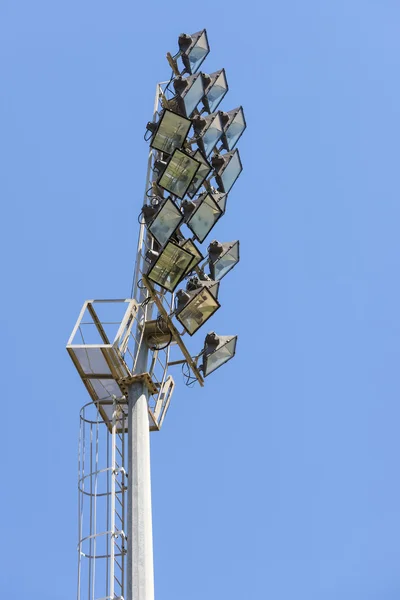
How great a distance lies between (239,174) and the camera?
20344mm

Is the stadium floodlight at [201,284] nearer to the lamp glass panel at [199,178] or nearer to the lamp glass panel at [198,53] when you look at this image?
the lamp glass panel at [199,178]

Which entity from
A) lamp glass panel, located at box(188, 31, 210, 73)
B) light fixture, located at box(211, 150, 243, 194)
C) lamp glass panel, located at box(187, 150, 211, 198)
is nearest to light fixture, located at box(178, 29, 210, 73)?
lamp glass panel, located at box(188, 31, 210, 73)

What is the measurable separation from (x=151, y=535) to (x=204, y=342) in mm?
3489

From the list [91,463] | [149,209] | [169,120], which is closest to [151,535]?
[91,463]

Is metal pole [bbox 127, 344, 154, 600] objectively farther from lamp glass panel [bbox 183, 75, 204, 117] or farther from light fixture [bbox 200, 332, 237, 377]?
lamp glass panel [bbox 183, 75, 204, 117]

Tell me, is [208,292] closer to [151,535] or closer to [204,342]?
[204,342]

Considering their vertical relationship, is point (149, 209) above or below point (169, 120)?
below

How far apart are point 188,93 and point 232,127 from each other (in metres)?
2.05

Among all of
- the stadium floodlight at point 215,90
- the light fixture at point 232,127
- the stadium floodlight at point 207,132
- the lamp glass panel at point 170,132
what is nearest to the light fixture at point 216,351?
the lamp glass panel at point 170,132

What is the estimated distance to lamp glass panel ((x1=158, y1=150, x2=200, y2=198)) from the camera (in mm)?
16516

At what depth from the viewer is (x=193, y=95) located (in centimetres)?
1902

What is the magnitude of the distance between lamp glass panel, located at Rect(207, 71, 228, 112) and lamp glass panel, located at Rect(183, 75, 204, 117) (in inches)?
65.6

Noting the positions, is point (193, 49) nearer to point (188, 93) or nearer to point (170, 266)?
point (188, 93)

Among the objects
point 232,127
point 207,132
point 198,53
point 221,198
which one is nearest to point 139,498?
point 221,198
